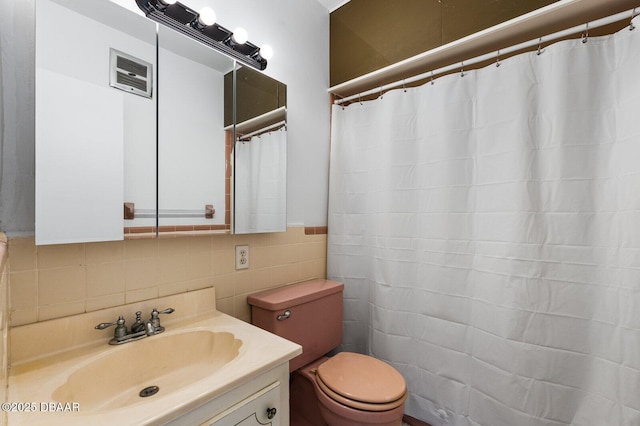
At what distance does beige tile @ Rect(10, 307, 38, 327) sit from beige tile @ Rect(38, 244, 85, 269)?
130 millimetres

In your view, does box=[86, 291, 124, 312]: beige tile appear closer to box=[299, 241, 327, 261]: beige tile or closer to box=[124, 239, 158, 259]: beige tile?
box=[124, 239, 158, 259]: beige tile

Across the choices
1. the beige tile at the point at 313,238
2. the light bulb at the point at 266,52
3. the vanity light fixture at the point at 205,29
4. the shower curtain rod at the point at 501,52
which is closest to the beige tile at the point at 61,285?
the vanity light fixture at the point at 205,29

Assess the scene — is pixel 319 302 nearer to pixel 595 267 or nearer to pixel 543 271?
pixel 543 271

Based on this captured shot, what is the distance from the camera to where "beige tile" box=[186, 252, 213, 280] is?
1189 millimetres

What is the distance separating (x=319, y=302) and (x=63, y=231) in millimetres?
1092

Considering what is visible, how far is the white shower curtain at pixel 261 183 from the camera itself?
1309 mm

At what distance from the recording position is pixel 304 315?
1422 mm

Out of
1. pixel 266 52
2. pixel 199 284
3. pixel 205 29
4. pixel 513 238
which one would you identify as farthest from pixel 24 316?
pixel 513 238

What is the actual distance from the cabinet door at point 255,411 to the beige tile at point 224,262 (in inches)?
22.4

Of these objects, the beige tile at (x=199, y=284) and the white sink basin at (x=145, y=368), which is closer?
the white sink basin at (x=145, y=368)

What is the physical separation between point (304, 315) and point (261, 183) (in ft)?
2.28

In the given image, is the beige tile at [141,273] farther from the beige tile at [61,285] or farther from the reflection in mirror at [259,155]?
the reflection in mirror at [259,155]

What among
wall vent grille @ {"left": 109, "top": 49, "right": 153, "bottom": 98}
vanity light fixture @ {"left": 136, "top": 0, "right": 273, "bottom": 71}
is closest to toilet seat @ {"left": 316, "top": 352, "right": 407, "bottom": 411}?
wall vent grille @ {"left": 109, "top": 49, "right": 153, "bottom": 98}

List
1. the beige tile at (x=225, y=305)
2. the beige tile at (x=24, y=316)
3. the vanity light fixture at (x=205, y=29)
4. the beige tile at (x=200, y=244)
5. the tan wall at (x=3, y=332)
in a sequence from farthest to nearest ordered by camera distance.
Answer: the beige tile at (x=225, y=305), the beige tile at (x=200, y=244), the vanity light fixture at (x=205, y=29), the beige tile at (x=24, y=316), the tan wall at (x=3, y=332)
